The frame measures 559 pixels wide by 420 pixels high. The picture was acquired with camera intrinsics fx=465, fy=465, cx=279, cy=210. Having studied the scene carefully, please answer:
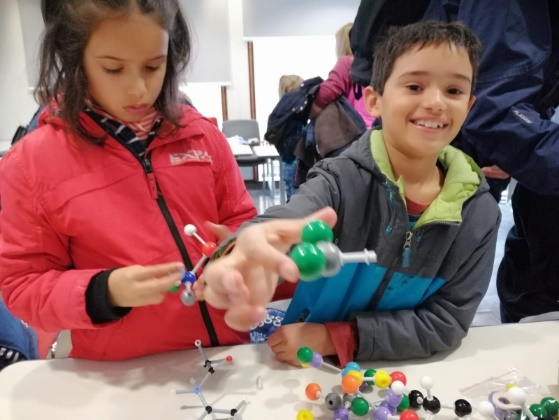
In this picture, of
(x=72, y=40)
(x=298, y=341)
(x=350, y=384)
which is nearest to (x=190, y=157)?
(x=72, y=40)

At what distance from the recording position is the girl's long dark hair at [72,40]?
0.77 metres

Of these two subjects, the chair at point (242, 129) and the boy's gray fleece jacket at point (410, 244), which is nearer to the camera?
the boy's gray fleece jacket at point (410, 244)

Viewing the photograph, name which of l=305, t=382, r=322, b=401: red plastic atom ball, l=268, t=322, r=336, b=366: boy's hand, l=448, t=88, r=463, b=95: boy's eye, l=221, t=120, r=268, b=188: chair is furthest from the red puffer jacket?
l=221, t=120, r=268, b=188: chair

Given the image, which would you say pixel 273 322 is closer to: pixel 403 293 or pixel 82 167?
pixel 403 293

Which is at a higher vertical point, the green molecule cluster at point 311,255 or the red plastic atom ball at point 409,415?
the green molecule cluster at point 311,255

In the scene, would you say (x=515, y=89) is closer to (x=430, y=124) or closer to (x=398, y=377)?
(x=430, y=124)

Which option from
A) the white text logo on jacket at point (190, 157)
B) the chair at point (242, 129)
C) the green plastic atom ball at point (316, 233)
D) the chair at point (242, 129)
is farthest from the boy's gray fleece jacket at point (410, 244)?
the chair at point (242, 129)

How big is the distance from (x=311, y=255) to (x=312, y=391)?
14.7 inches

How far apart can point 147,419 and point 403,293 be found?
1.66ft

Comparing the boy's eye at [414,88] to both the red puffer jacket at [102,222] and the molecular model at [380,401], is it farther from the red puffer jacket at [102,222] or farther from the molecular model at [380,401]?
the molecular model at [380,401]

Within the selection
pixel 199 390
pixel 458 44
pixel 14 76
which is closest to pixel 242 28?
pixel 14 76

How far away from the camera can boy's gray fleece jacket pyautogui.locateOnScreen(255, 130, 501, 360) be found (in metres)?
0.85

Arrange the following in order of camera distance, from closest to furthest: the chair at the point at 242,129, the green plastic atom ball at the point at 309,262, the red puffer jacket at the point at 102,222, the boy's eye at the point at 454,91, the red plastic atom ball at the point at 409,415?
1. the green plastic atom ball at the point at 309,262
2. the red plastic atom ball at the point at 409,415
3. the red puffer jacket at the point at 102,222
4. the boy's eye at the point at 454,91
5. the chair at the point at 242,129

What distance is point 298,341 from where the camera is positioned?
85cm
